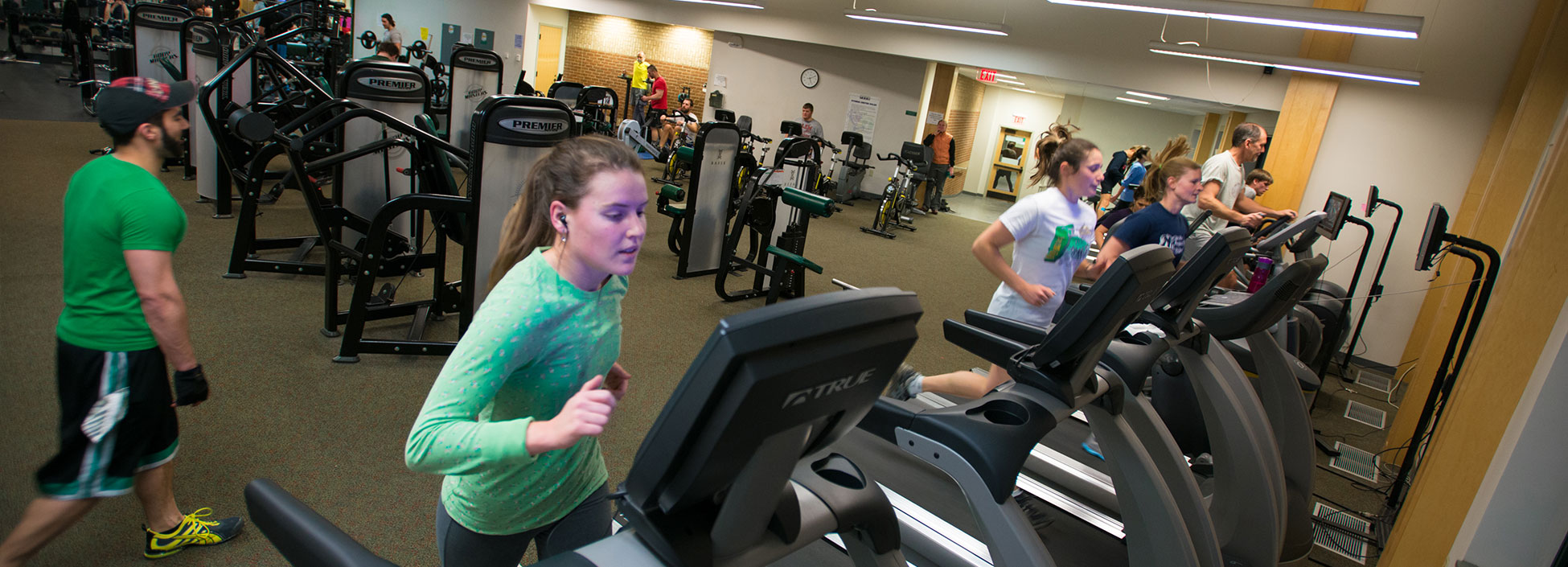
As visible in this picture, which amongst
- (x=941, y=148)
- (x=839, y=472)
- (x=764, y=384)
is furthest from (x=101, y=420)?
(x=941, y=148)

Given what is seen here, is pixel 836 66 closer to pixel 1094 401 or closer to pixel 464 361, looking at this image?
pixel 1094 401

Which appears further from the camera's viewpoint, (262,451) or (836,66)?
(836,66)

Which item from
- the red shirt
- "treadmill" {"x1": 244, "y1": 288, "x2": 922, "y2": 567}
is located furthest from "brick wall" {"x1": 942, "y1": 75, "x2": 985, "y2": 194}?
"treadmill" {"x1": 244, "y1": 288, "x2": 922, "y2": 567}

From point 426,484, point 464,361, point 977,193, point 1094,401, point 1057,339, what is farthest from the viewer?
point 977,193

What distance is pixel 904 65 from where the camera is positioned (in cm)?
1193

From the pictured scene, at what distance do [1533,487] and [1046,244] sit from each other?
5.06 feet

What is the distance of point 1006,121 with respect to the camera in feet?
52.4

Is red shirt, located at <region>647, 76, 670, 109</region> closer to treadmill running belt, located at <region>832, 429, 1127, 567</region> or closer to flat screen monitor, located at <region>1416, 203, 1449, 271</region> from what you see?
treadmill running belt, located at <region>832, 429, 1127, 567</region>

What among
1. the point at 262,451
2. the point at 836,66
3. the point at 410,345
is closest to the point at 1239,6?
the point at 410,345

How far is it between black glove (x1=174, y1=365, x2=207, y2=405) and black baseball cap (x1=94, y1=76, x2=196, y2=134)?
2.06ft

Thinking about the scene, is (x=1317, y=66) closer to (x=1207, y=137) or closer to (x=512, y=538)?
(x=1207, y=137)

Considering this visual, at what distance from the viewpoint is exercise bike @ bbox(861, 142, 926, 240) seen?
31.2ft

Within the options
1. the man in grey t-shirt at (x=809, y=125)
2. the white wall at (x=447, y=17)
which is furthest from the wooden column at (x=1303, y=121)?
the white wall at (x=447, y=17)

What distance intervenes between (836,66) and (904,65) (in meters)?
1.13
